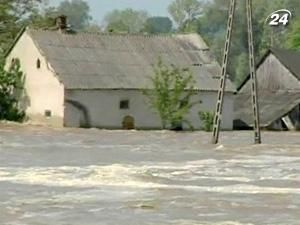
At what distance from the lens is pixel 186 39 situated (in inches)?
2601

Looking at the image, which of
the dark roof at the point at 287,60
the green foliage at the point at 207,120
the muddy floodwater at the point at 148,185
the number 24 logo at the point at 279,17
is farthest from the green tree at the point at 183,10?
the muddy floodwater at the point at 148,185

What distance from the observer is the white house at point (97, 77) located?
55719 mm

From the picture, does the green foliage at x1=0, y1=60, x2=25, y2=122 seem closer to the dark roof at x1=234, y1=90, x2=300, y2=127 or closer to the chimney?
the chimney

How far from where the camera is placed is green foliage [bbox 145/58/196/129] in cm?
5647

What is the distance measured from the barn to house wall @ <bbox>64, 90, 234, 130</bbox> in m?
4.61

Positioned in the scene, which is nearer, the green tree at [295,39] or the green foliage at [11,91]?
the green foliage at [11,91]

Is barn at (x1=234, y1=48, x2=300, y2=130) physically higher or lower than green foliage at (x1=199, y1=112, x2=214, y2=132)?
higher

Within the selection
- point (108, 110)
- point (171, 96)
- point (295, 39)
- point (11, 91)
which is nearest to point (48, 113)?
point (108, 110)

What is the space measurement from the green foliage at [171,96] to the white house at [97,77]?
3.98 feet

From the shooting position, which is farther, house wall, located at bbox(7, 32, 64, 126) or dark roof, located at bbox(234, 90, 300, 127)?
dark roof, located at bbox(234, 90, 300, 127)

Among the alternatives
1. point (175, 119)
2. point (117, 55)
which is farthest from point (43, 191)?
point (117, 55)

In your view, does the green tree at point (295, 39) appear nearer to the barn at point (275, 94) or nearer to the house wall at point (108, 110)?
the barn at point (275, 94)

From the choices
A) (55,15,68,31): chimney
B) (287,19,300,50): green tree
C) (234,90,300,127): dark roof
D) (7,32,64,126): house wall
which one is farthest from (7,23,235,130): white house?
(287,19,300,50): green tree

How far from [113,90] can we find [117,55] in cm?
458
